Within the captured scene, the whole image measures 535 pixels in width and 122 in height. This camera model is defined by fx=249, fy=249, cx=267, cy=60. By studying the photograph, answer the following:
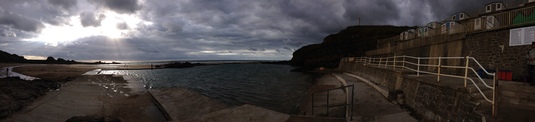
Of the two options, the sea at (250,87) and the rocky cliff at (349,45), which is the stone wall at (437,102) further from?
the rocky cliff at (349,45)

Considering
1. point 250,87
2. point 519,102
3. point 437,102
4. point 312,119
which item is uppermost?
point 519,102

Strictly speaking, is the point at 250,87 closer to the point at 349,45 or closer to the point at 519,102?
the point at 519,102

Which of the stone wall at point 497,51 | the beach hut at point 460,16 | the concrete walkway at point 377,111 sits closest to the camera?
the concrete walkway at point 377,111

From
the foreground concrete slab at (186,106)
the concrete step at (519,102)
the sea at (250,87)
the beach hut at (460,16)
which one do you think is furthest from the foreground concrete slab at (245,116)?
the beach hut at (460,16)

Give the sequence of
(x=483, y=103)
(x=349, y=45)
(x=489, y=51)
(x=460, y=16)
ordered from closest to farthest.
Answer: (x=483, y=103), (x=489, y=51), (x=460, y=16), (x=349, y=45)

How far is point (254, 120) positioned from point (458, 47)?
1353 cm

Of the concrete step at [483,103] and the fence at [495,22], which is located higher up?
the fence at [495,22]


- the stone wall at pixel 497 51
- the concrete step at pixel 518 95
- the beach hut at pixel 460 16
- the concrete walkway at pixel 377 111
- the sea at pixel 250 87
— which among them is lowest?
the sea at pixel 250 87

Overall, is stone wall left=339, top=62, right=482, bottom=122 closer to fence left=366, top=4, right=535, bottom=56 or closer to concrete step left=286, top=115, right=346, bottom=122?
concrete step left=286, top=115, right=346, bottom=122

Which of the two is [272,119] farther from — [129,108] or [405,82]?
[129,108]

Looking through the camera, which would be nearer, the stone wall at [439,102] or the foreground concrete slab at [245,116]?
the stone wall at [439,102]

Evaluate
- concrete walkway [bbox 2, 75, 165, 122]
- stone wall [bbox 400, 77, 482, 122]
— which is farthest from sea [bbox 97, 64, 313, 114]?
stone wall [bbox 400, 77, 482, 122]

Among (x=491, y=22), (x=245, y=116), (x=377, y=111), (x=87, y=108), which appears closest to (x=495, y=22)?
(x=491, y=22)

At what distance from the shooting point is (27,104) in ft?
41.4
